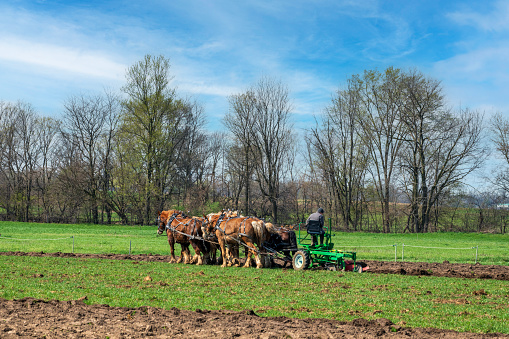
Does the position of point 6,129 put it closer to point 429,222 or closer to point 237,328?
point 429,222

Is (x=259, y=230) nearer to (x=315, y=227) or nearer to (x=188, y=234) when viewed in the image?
(x=315, y=227)

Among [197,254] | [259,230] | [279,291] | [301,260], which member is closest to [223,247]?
[197,254]

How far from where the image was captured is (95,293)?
10414 mm

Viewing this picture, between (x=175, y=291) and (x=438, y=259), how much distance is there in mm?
15860

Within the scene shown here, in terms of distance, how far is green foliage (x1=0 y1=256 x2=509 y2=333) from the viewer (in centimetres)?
859

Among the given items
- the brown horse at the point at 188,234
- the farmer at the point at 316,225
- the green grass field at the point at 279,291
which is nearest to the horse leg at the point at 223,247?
the brown horse at the point at 188,234

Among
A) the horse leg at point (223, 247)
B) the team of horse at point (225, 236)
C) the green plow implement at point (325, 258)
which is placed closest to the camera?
the green plow implement at point (325, 258)

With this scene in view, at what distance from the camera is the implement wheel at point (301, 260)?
1537 centimetres

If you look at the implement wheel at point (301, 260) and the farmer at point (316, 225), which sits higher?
the farmer at point (316, 225)

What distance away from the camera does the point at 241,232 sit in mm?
16359

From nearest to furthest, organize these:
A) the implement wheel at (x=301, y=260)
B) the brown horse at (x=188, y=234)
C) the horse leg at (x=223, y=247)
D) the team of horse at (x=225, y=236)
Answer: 1. the implement wheel at (x=301, y=260)
2. the team of horse at (x=225, y=236)
3. the horse leg at (x=223, y=247)
4. the brown horse at (x=188, y=234)

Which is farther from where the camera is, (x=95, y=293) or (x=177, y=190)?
(x=177, y=190)

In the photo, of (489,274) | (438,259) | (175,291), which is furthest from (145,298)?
(438,259)

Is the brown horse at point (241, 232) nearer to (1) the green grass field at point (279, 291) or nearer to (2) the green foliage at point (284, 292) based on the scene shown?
(2) the green foliage at point (284, 292)
